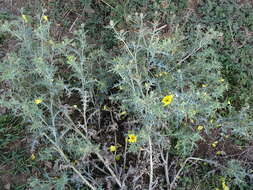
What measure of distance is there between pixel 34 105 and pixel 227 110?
194 cm

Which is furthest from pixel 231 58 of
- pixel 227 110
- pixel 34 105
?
pixel 34 105

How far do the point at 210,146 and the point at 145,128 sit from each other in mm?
923

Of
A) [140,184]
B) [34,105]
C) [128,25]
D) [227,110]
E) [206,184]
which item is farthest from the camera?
[128,25]

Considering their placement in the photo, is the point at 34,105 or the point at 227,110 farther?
the point at 227,110

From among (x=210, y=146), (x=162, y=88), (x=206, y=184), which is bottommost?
(x=206, y=184)

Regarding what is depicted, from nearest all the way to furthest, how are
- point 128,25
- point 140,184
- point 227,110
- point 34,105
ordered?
point 34,105
point 140,184
point 227,110
point 128,25

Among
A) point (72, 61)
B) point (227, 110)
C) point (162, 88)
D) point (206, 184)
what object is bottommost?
point (206, 184)

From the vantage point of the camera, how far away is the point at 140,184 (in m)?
2.56

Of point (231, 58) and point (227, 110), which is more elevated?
point (231, 58)

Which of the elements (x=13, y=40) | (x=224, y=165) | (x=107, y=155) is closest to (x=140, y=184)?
(x=107, y=155)

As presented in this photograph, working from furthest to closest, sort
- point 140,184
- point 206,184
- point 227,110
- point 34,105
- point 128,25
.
→ point 128,25 < point 227,110 < point 206,184 < point 140,184 < point 34,105

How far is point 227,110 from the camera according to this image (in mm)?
3094

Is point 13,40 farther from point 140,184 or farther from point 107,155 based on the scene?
point 140,184

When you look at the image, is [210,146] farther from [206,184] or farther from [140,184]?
[140,184]
